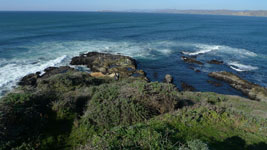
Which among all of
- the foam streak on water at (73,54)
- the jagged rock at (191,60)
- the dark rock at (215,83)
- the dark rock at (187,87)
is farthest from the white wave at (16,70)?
the dark rock at (215,83)

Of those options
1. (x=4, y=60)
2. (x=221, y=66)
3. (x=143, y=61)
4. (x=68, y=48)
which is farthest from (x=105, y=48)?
(x=221, y=66)

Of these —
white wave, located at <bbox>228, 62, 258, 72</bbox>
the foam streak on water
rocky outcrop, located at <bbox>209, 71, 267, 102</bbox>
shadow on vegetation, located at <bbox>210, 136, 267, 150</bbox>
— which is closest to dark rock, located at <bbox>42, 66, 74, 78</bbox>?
the foam streak on water

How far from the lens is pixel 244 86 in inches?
1046

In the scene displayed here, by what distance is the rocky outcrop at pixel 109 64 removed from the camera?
97.1 feet

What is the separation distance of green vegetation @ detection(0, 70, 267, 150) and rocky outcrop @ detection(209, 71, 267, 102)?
16.0 metres

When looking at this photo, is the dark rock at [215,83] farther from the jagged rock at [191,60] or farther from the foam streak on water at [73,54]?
the jagged rock at [191,60]

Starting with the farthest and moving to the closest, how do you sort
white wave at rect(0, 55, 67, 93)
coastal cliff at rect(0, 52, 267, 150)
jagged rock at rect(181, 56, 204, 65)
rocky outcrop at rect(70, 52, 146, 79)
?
jagged rock at rect(181, 56, 204, 65), rocky outcrop at rect(70, 52, 146, 79), white wave at rect(0, 55, 67, 93), coastal cliff at rect(0, 52, 267, 150)

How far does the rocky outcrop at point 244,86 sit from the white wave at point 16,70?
2775 cm

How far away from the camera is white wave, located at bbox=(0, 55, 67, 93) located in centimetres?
2319

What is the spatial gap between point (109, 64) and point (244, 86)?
21.7 m

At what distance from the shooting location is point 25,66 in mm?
29484

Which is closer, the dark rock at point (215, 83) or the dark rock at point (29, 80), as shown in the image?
the dark rock at point (29, 80)

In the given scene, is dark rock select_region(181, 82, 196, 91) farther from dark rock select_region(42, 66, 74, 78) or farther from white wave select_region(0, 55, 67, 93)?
white wave select_region(0, 55, 67, 93)

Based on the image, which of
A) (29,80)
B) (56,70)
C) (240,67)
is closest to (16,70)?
(29,80)
